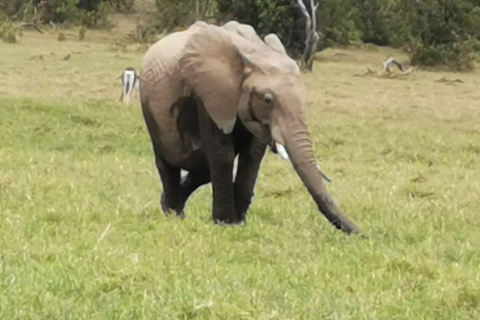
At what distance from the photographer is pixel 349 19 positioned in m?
39.0

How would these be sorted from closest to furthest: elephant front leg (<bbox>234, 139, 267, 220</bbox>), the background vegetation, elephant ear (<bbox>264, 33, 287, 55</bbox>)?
elephant ear (<bbox>264, 33, 287, 55</bbox>)
elephant front leg (<bbox>234, 139, 267, 220</bbox>)
the background vegetation

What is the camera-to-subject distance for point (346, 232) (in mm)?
5820

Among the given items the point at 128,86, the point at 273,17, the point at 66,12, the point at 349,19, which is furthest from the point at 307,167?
the point at 66,12

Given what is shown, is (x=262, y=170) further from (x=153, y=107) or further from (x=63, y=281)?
(x=63, y=281)

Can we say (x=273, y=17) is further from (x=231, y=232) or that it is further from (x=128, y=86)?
(x=231, y=232)

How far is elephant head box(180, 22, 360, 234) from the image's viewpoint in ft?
18.8

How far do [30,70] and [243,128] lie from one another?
1653cm

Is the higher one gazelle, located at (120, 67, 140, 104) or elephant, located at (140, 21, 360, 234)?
elephant, located at (140, 21, 360, 234)

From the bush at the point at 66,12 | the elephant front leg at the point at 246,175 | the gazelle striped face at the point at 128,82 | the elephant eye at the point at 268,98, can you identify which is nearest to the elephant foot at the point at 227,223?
the elephant front leg at the point at 246,175

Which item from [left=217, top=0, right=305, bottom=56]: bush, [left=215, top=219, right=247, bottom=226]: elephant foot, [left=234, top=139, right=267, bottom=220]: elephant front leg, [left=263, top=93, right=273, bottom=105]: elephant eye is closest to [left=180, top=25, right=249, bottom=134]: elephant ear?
[left=263, top=93, right=273, bottom=105]: elephant eye

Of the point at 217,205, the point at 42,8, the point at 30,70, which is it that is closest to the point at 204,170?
the point at 217,205

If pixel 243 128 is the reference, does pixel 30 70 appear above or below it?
below

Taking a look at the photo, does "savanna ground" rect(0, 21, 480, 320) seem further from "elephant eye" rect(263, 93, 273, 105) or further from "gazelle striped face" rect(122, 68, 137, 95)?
"gazelle striped face" rect(122, 68, 137, 95)

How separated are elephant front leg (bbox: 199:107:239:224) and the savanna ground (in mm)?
143
